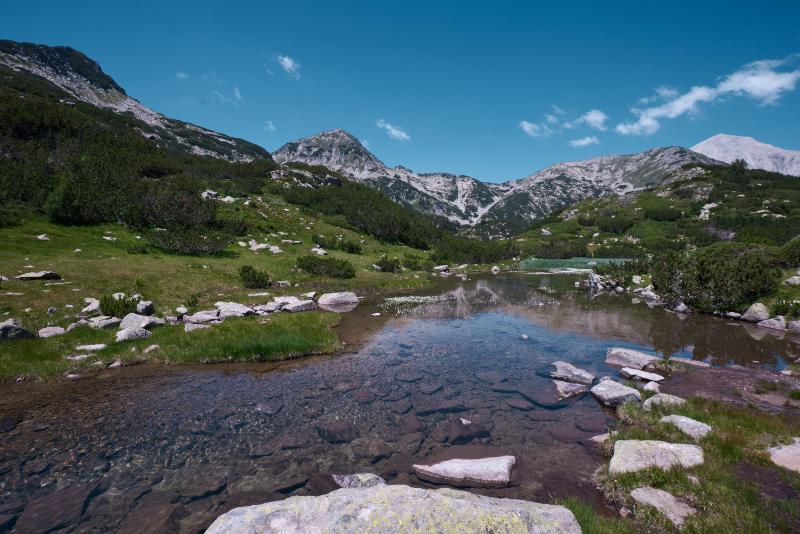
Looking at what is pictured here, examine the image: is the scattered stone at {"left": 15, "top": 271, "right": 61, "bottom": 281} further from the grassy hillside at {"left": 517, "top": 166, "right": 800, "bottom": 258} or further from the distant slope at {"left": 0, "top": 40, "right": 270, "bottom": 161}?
the distant slope at {"left": 0, "top": 40, "right": 270, "bottom": 161}

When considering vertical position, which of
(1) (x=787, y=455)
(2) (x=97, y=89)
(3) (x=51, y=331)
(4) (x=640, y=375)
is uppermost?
(2) (x=97, y=89)

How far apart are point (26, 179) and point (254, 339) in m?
47.2

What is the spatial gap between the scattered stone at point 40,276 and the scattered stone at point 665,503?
3566 cm

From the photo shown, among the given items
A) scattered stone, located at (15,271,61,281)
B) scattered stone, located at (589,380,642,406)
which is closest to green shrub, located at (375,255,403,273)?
scattered stone, located at (15,271,61,281)

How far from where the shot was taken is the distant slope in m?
158

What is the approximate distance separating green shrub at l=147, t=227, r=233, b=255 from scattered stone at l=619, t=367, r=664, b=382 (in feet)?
151

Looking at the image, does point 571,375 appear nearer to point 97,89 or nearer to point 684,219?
point 684,219

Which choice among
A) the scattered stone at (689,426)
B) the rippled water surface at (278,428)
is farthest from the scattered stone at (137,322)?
the scattered stone at (689,426)

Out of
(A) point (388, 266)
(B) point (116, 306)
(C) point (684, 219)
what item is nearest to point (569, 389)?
(B) point (116, 306)

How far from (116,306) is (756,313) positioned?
46423mm

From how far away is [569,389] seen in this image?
48.2 feet

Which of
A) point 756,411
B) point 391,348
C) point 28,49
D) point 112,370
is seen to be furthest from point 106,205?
point 28,49

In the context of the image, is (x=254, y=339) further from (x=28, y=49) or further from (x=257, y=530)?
(x=28, y=49)

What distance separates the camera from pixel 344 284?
43.4m
